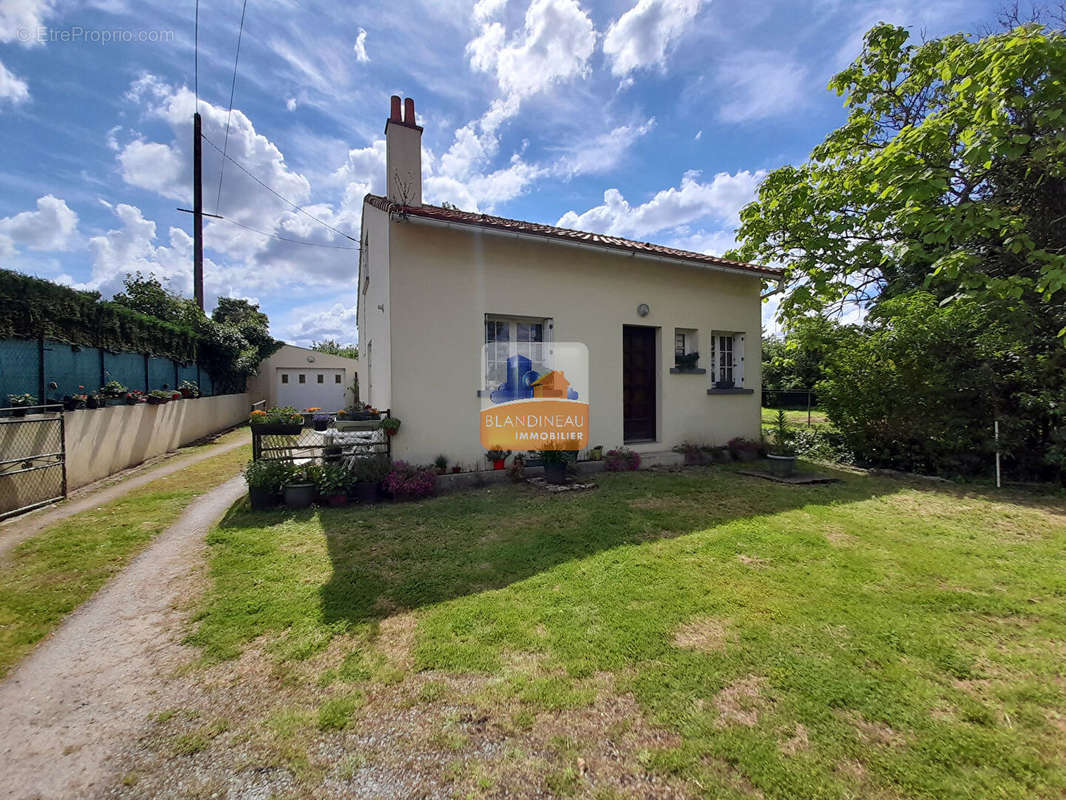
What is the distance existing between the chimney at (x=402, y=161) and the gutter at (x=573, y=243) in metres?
2.03

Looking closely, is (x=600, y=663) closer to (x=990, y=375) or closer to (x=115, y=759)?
(x=115, y=759)

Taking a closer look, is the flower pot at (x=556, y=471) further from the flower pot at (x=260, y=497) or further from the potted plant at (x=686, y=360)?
the flower pot at (x=260, y=497)

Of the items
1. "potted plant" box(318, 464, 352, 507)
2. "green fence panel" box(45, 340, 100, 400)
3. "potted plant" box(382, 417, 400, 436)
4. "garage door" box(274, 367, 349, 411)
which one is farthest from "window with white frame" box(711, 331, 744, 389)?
"garage door" box(274, 367, 349, 411)

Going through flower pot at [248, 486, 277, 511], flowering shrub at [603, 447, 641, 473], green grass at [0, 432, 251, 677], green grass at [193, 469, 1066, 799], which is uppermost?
flowering shrub at [603, 447, 641, 473]

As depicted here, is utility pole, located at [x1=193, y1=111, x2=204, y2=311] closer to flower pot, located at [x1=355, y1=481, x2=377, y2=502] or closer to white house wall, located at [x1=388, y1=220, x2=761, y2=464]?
white house wall, located at [x1=388, y1=220, x2=761, y2=464]

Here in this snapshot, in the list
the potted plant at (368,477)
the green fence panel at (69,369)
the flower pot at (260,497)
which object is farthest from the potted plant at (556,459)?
the green fence panel at (69,369)

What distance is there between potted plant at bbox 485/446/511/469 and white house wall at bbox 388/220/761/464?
166 mm

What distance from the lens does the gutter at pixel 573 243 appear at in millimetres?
5891

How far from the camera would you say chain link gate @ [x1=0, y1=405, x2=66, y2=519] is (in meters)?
5.57

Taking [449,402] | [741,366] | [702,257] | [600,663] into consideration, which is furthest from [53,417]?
[741,366]

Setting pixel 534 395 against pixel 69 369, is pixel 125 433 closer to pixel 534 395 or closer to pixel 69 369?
A: pixel 69 369

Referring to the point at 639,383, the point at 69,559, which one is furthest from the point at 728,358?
the point at 69,559

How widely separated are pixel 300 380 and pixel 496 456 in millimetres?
19066

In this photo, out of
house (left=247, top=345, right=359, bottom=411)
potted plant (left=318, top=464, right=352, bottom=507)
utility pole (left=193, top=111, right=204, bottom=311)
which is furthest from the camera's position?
house (left=247, top=345, right=359, bottom=411)
